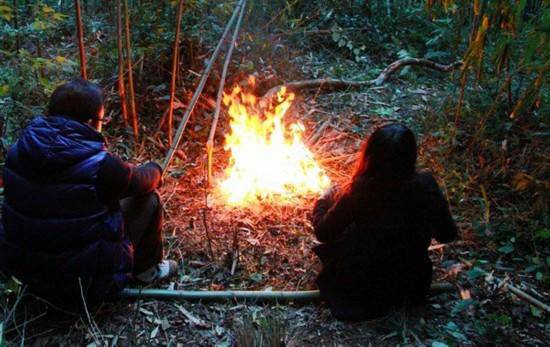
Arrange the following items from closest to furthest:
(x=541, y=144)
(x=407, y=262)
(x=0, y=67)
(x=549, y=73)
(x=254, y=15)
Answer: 1. (x=407, y=262)
2. (x=549, y=73)
3. (x=541, y=144)
4. (x=0, y=67)
5. (x=254, y=15)

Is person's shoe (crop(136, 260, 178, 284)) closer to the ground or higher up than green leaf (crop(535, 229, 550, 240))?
closer to the ground

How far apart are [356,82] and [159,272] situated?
4.01m

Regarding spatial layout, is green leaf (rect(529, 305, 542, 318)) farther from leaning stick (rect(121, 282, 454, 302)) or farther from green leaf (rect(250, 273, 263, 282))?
green leaf (rect(250, 273, 263, 282))

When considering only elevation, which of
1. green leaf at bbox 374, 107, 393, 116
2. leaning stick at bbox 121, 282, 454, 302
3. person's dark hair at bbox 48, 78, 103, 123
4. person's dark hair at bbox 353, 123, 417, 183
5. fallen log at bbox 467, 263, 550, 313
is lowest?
leaning stick at bbox 121, 282, 454, 302

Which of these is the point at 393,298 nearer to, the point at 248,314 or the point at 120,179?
the point at 248,314

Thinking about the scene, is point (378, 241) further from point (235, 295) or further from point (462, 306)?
point (235, 295)

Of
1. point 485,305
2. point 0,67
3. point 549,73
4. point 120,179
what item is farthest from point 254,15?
point 485,305

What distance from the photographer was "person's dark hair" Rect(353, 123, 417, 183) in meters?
2.23

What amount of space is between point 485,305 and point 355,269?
89 cm

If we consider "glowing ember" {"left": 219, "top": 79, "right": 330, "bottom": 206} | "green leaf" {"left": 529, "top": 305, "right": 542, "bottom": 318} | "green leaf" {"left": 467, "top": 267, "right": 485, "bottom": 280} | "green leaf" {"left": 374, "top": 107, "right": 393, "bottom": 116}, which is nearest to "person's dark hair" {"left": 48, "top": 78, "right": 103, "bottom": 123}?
"glowing ember" {"left": 219, "top": 79, "right": 330, "bottom": 206}

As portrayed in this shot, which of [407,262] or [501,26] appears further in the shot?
[501,26]

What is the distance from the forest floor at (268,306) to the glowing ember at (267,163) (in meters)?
0.17

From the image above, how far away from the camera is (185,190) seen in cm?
411

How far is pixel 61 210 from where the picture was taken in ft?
7.56
